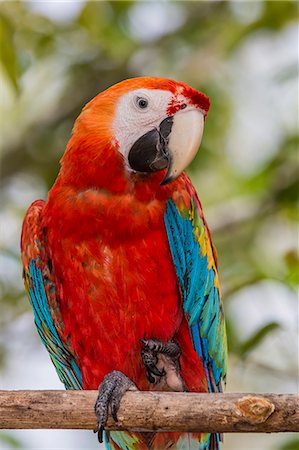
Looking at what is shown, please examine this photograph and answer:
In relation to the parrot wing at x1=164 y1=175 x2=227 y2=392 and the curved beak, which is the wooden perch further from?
the curved beak

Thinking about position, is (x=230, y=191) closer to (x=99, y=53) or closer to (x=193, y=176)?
(x=193, y=176)

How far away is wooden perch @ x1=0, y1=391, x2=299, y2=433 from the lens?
2289 mm

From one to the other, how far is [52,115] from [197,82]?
0.81 m

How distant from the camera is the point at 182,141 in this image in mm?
2838

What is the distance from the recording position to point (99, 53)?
478 centimetres

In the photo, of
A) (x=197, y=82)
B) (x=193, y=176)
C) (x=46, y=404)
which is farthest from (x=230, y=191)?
(x=46, y=404)

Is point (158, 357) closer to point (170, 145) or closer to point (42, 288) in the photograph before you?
point (42, 288)

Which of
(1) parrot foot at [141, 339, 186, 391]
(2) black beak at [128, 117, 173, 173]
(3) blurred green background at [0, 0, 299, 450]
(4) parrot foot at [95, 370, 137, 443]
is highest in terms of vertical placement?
(3) blurred green background at [0, 0, 299, 450]

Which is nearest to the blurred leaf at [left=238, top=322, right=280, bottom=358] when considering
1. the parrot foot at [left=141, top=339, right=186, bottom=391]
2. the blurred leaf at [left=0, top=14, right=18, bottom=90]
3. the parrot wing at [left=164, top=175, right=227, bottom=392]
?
the parrot wing at [left=164, top=175, right=227, bottom=392]

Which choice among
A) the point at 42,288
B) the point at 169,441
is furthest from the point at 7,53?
the point at 169,441

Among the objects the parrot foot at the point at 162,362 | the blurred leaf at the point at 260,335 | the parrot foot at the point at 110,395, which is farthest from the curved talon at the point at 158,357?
the blurred leaf at the point at 260,335

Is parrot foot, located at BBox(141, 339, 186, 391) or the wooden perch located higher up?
parrot foot, located at BBox(141, 339, 186, 391)

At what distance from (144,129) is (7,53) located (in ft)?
2.18

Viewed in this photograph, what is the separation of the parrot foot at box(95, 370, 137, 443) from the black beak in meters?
0.67
